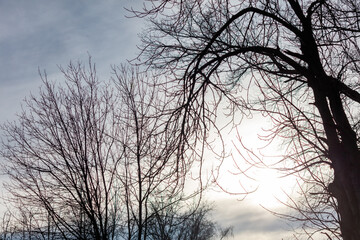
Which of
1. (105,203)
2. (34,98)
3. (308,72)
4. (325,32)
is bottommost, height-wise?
(105,203)

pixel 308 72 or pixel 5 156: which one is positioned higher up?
pixel 5 156

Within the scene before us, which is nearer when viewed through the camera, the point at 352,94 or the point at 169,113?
the point at 169,113

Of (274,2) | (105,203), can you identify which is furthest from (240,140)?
(105,203)

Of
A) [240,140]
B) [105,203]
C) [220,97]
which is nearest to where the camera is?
[240,140]

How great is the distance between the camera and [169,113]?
4.46 meters

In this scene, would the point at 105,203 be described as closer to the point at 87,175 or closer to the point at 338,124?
the point at 87,175

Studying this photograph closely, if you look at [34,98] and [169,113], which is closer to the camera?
[169,113]

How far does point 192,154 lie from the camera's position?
4.32 m

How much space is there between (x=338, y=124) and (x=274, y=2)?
201 centimetres

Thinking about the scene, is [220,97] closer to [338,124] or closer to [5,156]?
[338,124]

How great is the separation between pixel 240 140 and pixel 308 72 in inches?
57.8

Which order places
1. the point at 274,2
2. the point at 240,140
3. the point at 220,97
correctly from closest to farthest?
the point at 240,140 < the point at 220,97 < the point at 274,2

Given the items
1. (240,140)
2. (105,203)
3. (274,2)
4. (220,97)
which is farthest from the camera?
(105,203)

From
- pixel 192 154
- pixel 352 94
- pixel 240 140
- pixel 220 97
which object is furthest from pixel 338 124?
pixel 192 154
